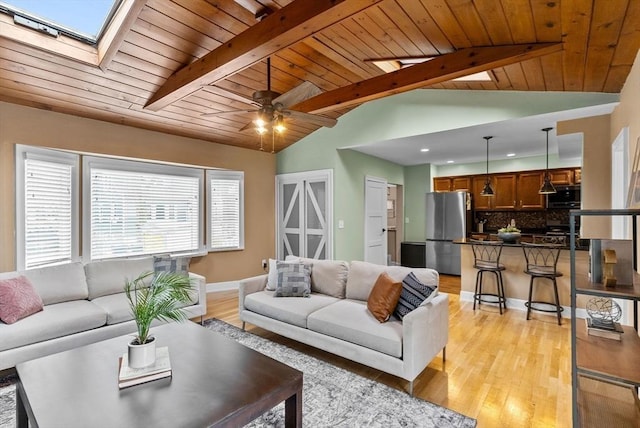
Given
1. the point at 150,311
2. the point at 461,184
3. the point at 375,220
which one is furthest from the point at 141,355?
the point at 461,184

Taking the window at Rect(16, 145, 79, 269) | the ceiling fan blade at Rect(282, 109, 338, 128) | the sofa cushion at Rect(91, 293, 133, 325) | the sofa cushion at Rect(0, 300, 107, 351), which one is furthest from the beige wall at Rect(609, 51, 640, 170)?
the window at Rect(16, 145, 79, 269)

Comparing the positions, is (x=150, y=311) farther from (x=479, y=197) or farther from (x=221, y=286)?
(x=479, y=197)

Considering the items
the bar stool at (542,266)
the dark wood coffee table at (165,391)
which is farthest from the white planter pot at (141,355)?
the bar stool at (542,266)

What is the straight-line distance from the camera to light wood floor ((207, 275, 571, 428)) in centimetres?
218

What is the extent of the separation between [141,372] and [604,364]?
93.4 inches

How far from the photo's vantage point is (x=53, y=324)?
2717 millimetres

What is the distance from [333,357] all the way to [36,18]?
403 centimetres

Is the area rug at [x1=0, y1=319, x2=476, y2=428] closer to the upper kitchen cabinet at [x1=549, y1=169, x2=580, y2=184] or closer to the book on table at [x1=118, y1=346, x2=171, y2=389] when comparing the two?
Answer: the book on table at [x1=118, y1=346, x2=171, y2=389]

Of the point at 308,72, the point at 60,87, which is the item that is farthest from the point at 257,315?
the point at 60,87

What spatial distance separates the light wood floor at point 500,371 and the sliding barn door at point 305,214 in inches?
83.5

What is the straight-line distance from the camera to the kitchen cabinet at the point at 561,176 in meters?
6.03

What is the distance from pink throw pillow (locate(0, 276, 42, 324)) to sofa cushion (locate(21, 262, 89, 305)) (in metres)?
0.14

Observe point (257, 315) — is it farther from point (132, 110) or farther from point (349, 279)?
point (132, 110)

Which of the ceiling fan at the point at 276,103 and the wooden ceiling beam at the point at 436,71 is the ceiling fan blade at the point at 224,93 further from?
the ceiling fan at the point at 276,103
